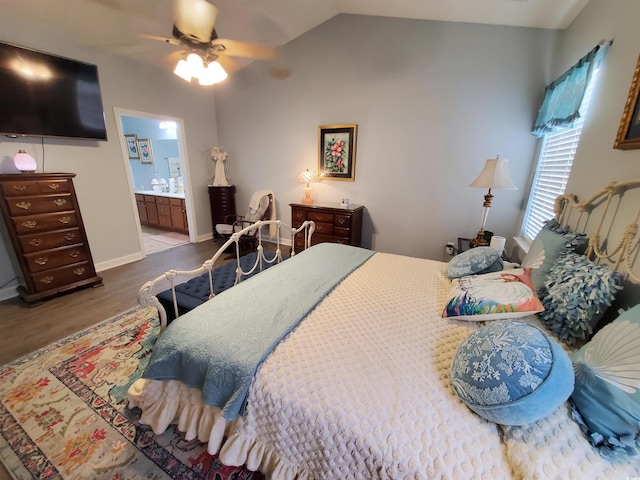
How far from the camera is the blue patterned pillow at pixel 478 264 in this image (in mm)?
1651

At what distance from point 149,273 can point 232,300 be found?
2624mm

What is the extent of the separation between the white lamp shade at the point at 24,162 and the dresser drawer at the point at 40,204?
32 centimetres

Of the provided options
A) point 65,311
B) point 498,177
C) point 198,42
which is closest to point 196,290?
point 65,311

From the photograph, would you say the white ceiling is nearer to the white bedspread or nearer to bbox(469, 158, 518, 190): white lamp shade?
bbox(469, 158, 518, 190): white lamp shade

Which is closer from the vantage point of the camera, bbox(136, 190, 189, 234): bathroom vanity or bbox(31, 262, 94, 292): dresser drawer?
bbox(31, 262, 94, 292): dresser drawer

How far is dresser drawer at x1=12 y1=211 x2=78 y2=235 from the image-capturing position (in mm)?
2404

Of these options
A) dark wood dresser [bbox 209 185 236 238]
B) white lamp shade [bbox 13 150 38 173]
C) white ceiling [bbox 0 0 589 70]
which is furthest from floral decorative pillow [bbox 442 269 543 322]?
dark wood dresser [bbox 209 185 236 238]

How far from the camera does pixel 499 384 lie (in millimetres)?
779

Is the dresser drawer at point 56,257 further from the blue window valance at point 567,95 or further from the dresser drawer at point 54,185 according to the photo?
the blue window valance at point 567,95

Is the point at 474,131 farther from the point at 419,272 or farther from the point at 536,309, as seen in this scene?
the point at 536,309

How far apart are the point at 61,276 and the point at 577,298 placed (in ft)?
13.6

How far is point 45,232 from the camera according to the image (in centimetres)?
256

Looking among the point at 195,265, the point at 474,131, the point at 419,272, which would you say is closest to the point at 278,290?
the point at 419,272

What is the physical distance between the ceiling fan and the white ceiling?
0.64 m
